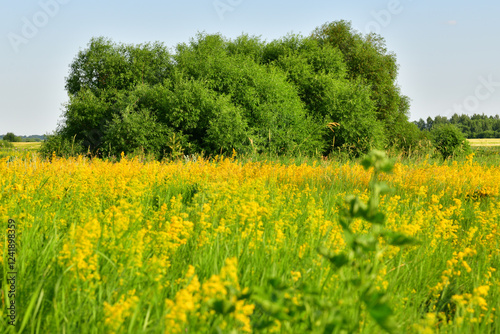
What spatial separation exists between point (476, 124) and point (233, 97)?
4270 inches

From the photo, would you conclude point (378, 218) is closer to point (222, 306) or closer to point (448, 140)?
point (222, 306)

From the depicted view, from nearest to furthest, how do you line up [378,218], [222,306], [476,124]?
1. [222,306]
2. [378,218]
3. [476,124]

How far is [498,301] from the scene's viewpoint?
288 cm

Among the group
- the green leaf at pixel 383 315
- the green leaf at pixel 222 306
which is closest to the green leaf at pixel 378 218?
the green leaf at pixel 383 315

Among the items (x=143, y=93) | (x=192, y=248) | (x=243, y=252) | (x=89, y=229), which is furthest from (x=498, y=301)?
(x=143, y=93)

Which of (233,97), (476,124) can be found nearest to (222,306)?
(233,97)

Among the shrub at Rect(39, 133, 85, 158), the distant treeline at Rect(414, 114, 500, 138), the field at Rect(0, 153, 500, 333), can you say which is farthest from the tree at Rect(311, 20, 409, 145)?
the distant treeline at Rect(414, 114, 500, 138)

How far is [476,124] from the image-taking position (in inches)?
4291

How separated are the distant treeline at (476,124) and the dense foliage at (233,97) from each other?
6662 cm

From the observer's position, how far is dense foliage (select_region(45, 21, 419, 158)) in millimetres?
22000

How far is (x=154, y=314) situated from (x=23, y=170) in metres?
5.12

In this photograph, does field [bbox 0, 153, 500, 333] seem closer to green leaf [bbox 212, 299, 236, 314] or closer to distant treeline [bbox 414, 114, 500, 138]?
green leaf [bbox 212, 299, 236, 314]

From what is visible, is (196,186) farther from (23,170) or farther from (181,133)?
(181,133)

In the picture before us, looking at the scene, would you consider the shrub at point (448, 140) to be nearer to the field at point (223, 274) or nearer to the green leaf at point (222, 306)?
the field at point (223, 274)
